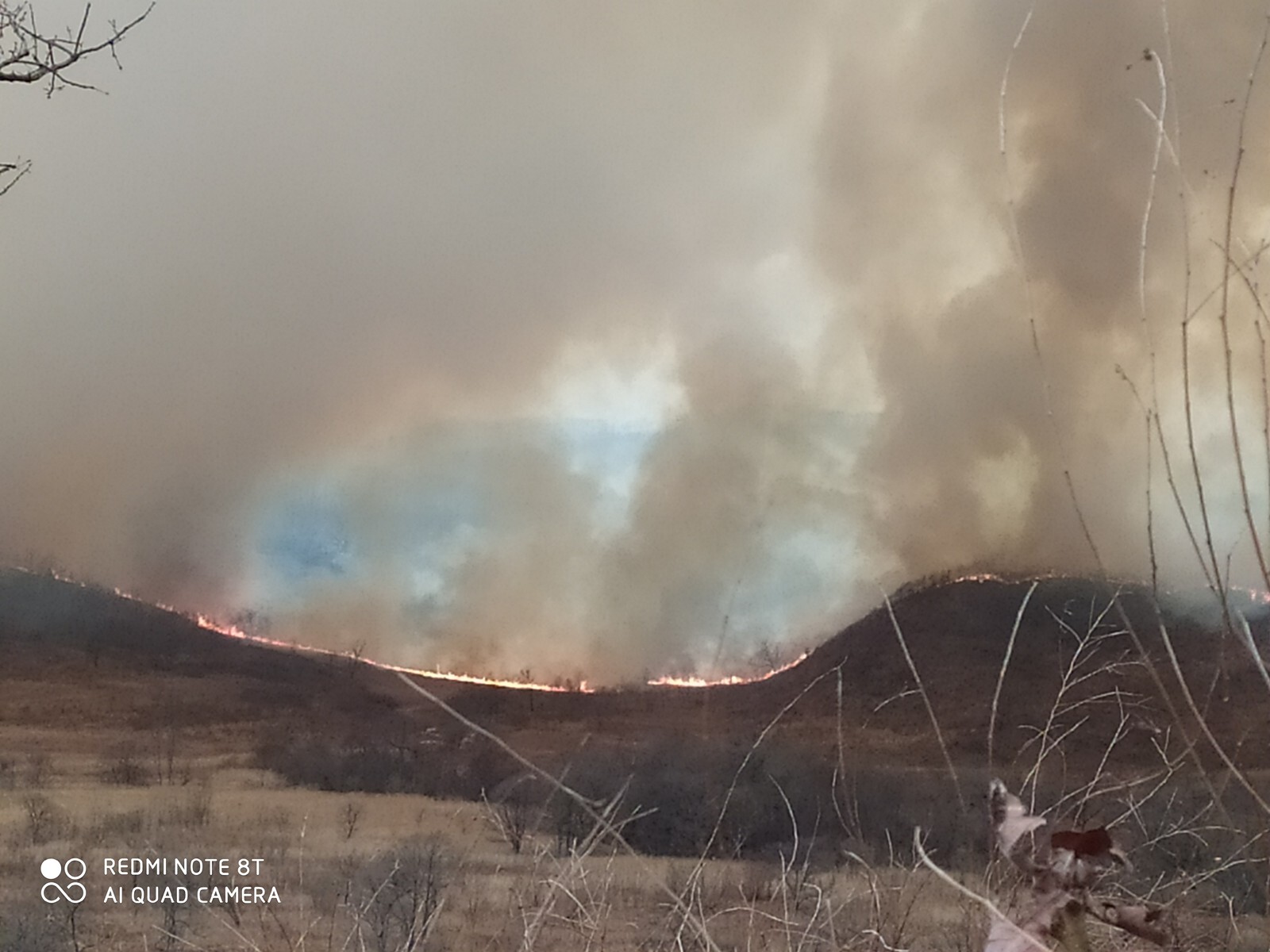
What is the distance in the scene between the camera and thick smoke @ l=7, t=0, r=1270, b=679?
1532 millimetres

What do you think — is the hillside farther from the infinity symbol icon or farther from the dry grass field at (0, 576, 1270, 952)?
the infinity symbol icon

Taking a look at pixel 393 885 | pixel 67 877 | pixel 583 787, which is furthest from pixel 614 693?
pixel 67 877

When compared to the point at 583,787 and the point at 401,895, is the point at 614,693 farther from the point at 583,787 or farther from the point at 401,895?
the point at 401,895

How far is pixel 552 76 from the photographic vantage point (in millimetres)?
1624

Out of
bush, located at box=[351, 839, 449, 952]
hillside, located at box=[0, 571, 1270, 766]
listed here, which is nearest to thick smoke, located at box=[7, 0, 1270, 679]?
hillside, located at box=[0, 571, 1270, 766]

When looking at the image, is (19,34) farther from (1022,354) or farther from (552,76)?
(1022,354)

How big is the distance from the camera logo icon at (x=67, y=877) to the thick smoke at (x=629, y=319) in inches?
15.2

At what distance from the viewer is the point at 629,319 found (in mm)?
1602

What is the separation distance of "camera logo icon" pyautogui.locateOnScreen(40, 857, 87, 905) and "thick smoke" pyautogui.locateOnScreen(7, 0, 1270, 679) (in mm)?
385

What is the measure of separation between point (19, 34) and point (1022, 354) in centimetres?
156

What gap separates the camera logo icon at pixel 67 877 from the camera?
1.30m

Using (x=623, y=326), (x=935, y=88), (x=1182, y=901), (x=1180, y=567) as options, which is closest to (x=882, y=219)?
(x=935, y=88)

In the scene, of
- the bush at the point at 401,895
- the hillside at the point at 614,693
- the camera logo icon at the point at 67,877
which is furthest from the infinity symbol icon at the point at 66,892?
the bush at the point at 401,895

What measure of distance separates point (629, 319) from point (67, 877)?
3.67ft
